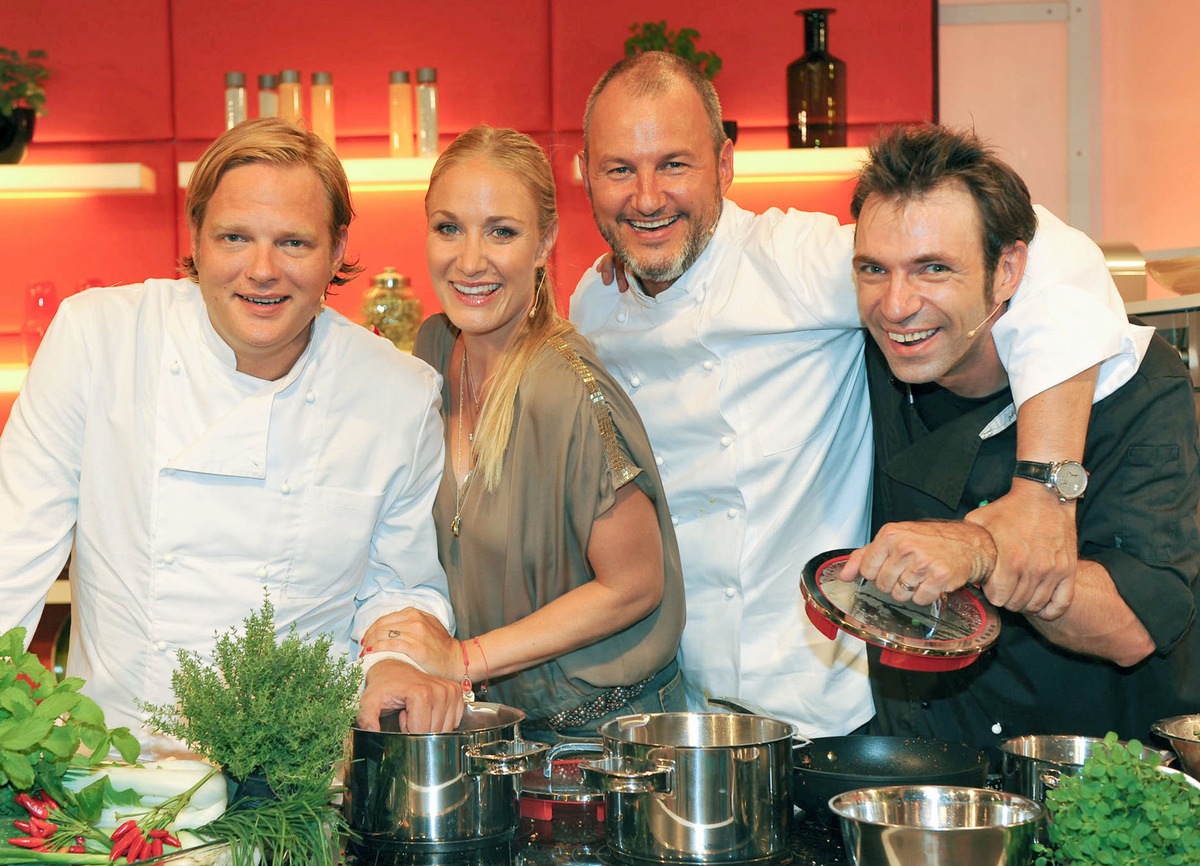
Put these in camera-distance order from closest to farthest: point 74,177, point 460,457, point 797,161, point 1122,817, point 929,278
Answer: point 1122,817 < point 929,278 < point 460,457 < point 797,161 < point 74,177

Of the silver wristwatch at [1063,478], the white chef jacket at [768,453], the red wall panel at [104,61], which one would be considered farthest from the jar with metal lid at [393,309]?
the silver wristwatch at [1063,478]

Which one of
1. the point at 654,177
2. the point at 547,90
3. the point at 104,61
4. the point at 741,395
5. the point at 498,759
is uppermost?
the point at 104,61

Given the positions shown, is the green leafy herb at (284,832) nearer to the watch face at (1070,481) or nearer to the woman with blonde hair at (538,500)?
the woman with blonde hair at (538,500)

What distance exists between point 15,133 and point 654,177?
2313mm

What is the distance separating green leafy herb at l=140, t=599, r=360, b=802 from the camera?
1.22m

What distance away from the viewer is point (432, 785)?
1285mm

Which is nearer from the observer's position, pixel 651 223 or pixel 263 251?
pixel 263 251

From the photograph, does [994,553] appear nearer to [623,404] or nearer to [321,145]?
[623,404]

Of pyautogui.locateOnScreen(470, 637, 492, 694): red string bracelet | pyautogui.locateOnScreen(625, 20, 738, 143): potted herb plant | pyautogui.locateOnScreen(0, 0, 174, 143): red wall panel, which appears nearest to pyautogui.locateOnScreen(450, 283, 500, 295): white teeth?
pyautogui.locateOnScreen(470, 637, 492, 694): red string bracelet

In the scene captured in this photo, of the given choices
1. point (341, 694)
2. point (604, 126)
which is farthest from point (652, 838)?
point (604, 126)

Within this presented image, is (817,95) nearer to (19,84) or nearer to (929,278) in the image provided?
(929,278)

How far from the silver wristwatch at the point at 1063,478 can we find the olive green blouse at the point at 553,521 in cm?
56

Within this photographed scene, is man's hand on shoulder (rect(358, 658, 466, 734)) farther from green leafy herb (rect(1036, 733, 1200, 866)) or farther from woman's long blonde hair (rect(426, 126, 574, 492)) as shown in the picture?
green leafy herb (rect(1036, 733, 1200, 866))

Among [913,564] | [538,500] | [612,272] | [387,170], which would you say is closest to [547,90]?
[387,170]
